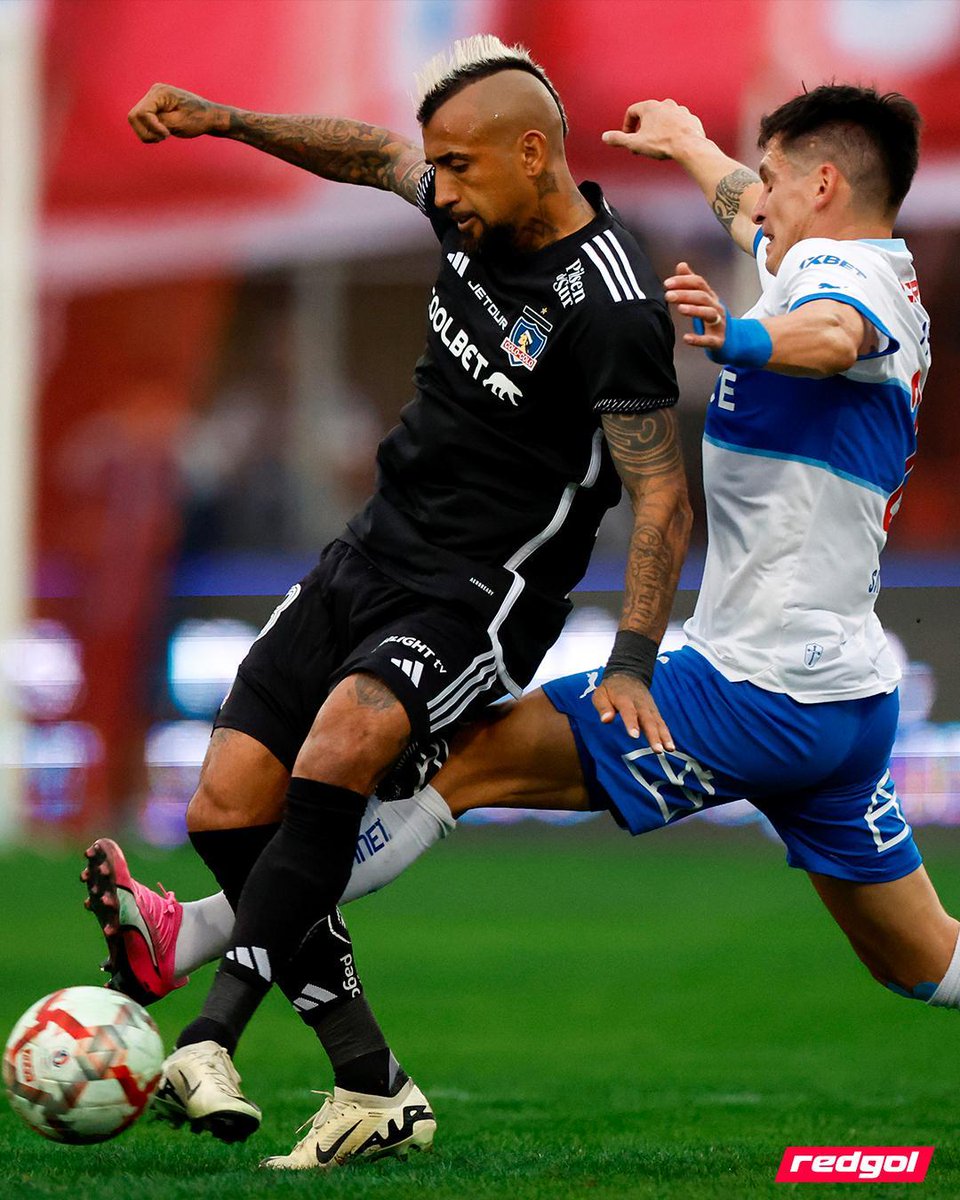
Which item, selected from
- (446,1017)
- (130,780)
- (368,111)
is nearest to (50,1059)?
(446,1017)

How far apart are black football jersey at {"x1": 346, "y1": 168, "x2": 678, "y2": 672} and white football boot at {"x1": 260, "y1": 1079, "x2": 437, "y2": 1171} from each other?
1.24 m

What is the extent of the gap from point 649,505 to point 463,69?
1154 mm

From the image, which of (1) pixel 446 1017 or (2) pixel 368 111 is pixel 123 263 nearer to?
(2) pixel 368 111

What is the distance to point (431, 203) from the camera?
5.28 metres

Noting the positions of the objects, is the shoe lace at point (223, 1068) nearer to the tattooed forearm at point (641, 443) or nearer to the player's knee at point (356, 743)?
the player's knee at point (356, 743)

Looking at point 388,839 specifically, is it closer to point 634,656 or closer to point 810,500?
point 634,656

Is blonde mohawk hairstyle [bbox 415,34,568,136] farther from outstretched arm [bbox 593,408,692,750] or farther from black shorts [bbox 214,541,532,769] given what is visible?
black shorts [bbox 214,541,532,769]

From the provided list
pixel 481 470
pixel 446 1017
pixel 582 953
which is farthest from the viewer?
pixel 582 953

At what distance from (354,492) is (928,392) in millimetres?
4725

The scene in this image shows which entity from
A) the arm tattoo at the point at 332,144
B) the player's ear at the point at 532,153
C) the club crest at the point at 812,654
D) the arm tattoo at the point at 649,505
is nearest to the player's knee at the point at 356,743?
the arm tattoo at the point at 649,505

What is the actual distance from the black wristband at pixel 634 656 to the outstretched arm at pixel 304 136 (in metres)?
1.46

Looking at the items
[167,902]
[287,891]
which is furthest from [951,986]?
[167,902]

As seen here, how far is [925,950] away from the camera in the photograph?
Answer: 4.88 metres

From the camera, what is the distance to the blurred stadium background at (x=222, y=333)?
45.7 feet
